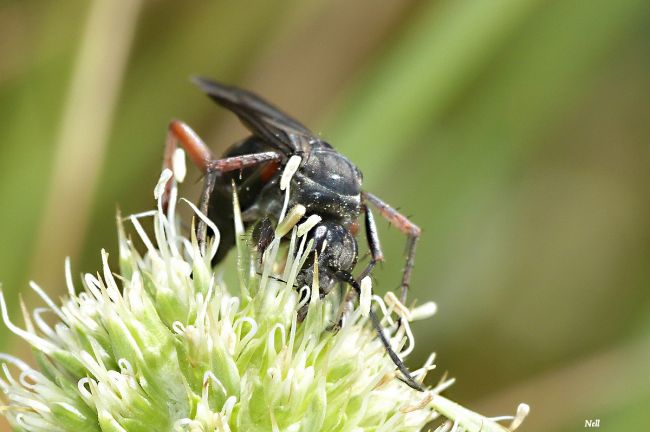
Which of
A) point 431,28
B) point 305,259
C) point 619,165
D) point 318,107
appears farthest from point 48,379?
point 619,165

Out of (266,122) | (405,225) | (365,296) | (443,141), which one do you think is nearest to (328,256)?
(365,296)

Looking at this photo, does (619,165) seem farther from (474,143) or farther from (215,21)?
(215,21)

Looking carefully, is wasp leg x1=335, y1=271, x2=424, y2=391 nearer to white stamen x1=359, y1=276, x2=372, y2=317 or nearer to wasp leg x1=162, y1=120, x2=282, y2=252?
white stamen x1=359, y1=276, x2=372, y2=317

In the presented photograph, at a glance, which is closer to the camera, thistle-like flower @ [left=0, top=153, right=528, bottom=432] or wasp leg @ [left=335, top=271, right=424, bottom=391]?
thistle-like flower @ [left=0, top=153, right=528, bottom=432]

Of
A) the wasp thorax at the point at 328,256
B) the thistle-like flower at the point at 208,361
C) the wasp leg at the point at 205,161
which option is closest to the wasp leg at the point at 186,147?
the wasp leg at the point at 205,161

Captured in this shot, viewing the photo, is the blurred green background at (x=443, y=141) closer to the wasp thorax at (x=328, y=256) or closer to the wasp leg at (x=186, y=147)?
the wasp leg at (x=186, y=147)

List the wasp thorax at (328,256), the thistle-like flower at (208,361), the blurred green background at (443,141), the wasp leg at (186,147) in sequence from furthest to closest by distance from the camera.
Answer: the blurred green background at (443,141), the wasp leg at (186,147), the wasp thorax at (328,256), the thistle-like flower at (208,361)

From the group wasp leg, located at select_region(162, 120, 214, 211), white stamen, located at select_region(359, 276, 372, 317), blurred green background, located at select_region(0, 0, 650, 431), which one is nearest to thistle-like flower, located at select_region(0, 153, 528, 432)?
white stamen, located at select_region(359, 276, 372, 317)
